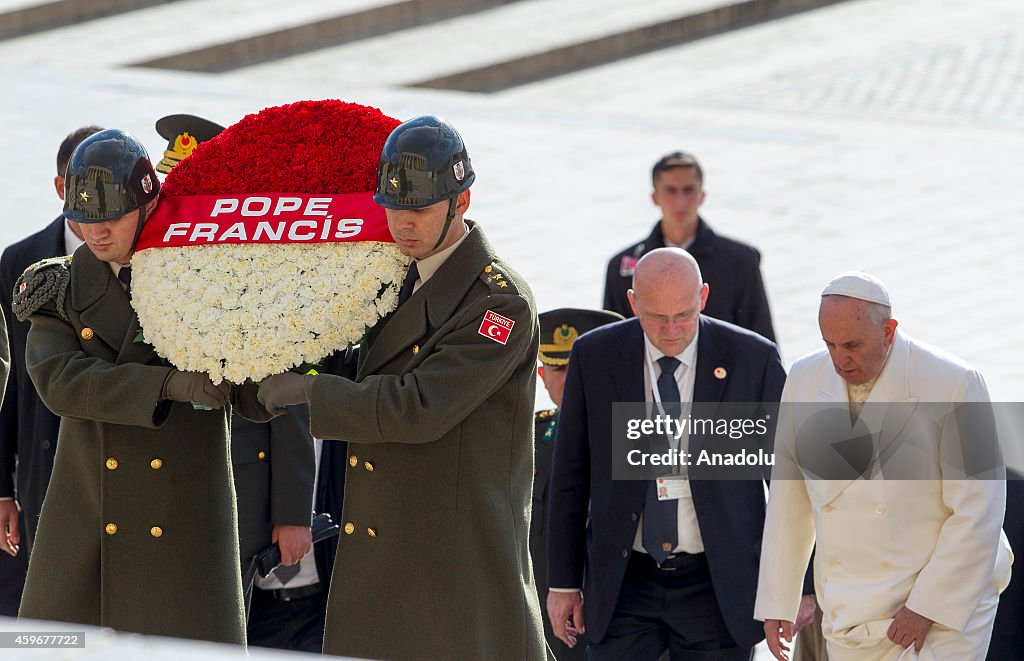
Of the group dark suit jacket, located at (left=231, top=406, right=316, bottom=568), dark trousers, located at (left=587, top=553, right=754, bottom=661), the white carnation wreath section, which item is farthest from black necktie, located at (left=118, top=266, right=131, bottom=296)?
dark trousers, located at (left=587, top=553, right=754, bottom=661)

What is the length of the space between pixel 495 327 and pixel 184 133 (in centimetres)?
181

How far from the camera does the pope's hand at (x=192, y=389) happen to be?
3941mm

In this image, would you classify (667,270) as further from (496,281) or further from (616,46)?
(616,46)

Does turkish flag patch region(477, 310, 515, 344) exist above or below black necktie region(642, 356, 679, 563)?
above

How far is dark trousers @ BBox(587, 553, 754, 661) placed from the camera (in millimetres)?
4938

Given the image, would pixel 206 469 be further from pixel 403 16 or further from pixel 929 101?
pixel 403 16

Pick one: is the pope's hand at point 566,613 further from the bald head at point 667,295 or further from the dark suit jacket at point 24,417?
the dark suit jacket at point 24,417

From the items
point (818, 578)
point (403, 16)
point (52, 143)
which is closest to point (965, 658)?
point (818, 578)

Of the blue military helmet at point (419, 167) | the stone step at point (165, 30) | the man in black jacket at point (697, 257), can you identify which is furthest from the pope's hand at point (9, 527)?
the stone step at point (165, 30)

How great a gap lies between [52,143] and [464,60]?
4.67m

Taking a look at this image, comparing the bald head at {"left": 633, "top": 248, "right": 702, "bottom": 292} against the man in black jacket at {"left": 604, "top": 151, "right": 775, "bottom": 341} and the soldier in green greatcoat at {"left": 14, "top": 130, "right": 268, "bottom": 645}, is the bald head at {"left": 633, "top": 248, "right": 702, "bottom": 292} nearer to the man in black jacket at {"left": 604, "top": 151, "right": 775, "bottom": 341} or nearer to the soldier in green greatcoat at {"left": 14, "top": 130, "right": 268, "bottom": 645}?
the soldier in green greatcoat at {"left": 14, "top": 130, "right": 268, "bottom": 645}

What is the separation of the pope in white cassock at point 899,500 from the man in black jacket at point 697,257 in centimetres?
210

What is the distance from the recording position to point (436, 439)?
383 centimetres

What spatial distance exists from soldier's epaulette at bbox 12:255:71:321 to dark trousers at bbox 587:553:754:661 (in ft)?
6.46
